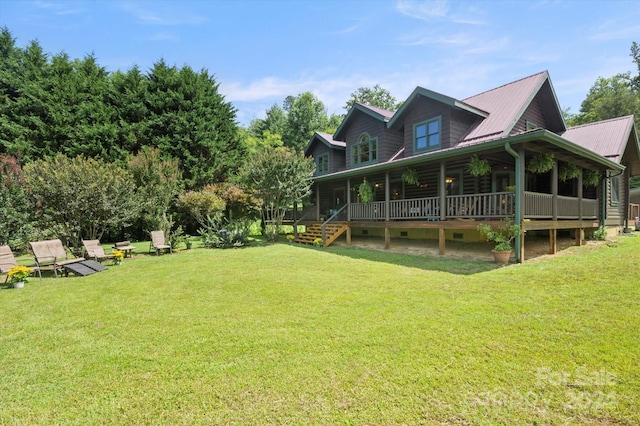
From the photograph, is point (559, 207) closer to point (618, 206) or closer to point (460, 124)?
point (460, 124)

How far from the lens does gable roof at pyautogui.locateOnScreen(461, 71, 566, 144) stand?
1198 cm

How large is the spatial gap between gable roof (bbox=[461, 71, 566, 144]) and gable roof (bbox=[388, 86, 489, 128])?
2.03 feet

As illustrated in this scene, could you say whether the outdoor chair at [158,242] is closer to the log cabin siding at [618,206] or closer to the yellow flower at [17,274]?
the yellow flower at [17,274]

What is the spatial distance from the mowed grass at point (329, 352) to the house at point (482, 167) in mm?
4124

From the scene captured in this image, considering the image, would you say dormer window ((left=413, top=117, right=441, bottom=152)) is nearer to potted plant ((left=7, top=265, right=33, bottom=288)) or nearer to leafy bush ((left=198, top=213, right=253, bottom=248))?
leafy bush ((left=198, top=213, right=253, bottom=248))

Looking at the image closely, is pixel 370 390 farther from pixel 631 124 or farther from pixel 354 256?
pixel 631 124

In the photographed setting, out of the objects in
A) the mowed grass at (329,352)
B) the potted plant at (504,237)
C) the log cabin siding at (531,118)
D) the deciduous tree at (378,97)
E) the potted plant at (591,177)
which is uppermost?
the deciduous tree at (378,97)

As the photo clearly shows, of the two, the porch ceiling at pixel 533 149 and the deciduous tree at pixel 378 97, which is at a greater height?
the deciduous tree at pixel 378 97

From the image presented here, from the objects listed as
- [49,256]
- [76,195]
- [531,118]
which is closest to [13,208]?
[76,195]

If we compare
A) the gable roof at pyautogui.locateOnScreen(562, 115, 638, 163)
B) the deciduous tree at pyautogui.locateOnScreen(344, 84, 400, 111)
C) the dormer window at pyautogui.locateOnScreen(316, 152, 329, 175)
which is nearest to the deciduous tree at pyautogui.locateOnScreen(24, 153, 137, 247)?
the dormer window at pyautogui.locateOnScreen(316, 152, 329, 175)

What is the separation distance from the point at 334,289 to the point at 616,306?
179 inches

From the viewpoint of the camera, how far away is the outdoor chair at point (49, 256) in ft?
27.6

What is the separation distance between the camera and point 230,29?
12.8m

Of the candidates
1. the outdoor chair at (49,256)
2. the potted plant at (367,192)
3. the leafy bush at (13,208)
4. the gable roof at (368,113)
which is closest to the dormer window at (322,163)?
the gable roof at (368,113)
